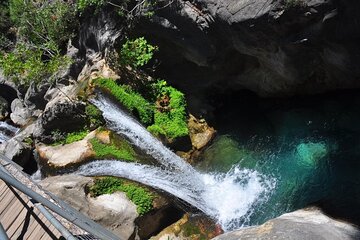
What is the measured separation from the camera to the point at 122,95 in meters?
12.9

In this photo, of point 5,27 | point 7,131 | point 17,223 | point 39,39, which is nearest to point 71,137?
point 17,223

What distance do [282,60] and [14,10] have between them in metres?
12.7

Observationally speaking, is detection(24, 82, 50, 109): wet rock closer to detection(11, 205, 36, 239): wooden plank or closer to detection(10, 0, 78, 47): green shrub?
detection(10, 0, 78, 47): green shrub

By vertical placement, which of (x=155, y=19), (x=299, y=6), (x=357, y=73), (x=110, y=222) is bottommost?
(x=110, y=222)

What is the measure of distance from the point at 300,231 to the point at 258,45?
6.02 meters

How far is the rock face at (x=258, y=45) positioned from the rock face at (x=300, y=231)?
15.3 feet

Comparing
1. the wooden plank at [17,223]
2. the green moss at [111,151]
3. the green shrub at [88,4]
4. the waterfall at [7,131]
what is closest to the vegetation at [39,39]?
the green shrub at [88,4]

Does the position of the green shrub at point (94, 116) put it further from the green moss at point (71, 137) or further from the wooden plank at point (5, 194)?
the wooden plank at point (5, 194)

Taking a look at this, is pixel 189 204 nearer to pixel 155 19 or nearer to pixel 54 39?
pixel 155 19

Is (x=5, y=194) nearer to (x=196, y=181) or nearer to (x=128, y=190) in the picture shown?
(x=128, y=190)

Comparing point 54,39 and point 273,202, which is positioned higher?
point 54,39

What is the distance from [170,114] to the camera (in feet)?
43.6

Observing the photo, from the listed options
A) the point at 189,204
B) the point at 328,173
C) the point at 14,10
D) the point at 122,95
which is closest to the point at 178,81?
the point at 122,95

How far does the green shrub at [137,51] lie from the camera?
43.7ft
